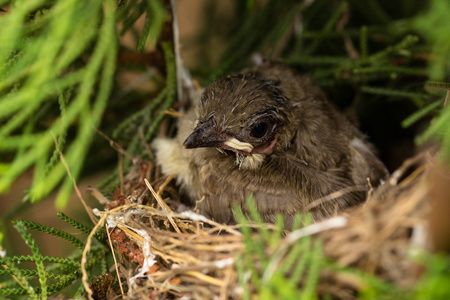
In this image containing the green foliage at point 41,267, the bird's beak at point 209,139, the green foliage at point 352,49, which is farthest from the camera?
the green foliage at point 352,49

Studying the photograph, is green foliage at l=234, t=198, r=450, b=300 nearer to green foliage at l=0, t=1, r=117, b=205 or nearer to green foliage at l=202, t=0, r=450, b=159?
green foliage at l=0, t=1, r=117, b=205

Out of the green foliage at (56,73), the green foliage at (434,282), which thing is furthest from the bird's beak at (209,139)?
the green foliage at (434,282)

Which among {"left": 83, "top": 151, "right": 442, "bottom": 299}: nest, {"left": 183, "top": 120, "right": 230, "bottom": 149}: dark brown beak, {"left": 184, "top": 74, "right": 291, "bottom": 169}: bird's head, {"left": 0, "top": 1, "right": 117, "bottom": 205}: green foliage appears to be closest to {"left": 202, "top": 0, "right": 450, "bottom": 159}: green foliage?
{"left": 184, "top": 74, "right": 291, "bottom": 169}: bird's head

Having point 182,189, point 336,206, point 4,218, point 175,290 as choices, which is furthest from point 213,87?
point 4,218

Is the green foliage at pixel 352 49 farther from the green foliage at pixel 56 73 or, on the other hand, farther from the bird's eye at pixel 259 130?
the green foliage at pixel 56 73

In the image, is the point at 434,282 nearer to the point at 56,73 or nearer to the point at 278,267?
the point at 278,267

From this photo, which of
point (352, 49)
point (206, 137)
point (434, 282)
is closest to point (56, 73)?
point (206, 137)

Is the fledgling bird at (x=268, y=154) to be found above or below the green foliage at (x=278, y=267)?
above
